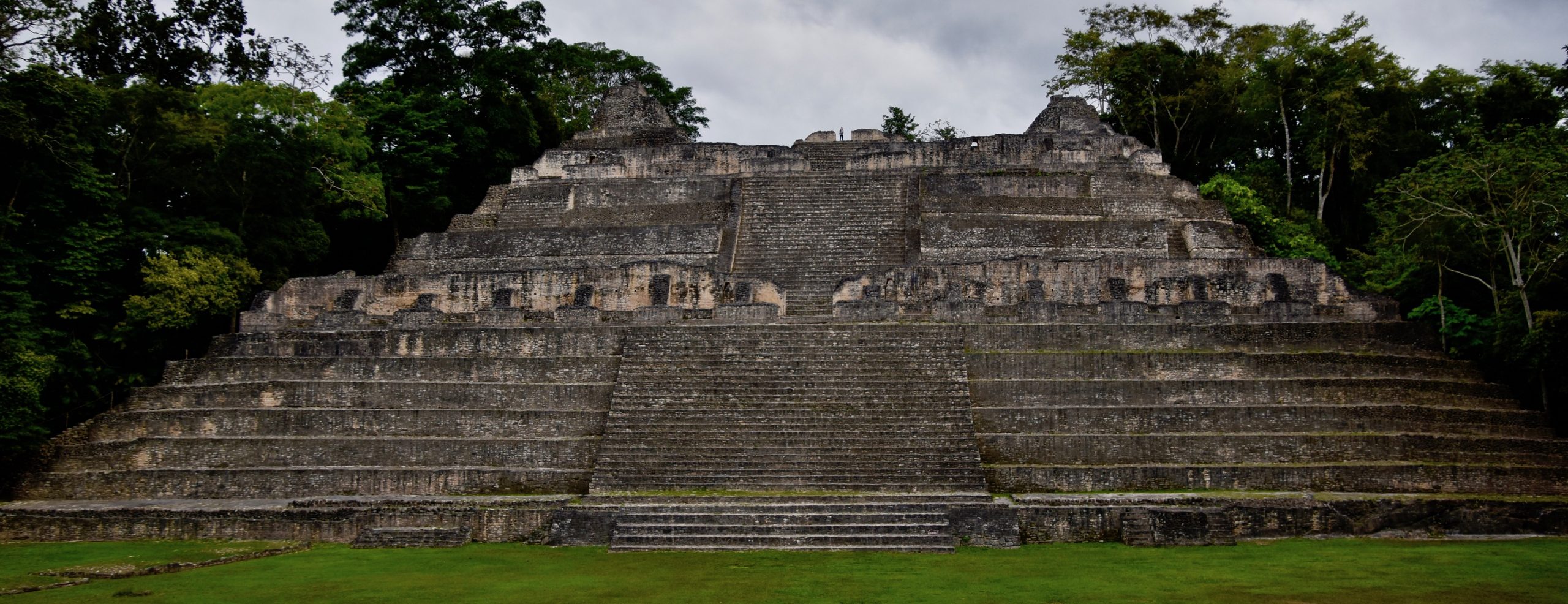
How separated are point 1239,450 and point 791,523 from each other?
6.82 m

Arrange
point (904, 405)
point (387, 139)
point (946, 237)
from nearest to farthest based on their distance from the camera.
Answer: point (904, 405)
point (946, 237)
point (387, 139)

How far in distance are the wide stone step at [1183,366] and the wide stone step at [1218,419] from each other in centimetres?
91

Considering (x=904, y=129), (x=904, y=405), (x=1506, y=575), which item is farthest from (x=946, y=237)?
(x=904, y=129)

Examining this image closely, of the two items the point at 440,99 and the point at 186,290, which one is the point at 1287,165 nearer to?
the point at 440,99

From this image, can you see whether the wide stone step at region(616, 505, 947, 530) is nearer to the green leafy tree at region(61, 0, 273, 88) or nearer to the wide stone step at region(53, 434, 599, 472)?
the wide stone step at region(53, 434, 599, 472)

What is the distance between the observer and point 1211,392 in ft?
57.8

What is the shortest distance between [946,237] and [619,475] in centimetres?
1131

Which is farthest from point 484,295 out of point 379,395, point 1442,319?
point 1442,319

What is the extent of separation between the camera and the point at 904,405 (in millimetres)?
17312

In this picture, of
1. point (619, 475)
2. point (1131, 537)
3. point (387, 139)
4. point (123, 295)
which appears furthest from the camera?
point (387, 139)

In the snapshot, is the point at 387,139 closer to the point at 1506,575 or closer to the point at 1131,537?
the point at 1131,537

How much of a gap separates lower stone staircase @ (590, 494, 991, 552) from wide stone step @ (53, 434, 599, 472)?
8.27 feet

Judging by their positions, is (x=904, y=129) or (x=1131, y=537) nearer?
(x=1131, y=537)

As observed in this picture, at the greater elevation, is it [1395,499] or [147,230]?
[147,230]
